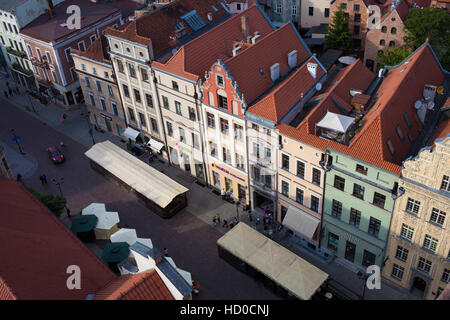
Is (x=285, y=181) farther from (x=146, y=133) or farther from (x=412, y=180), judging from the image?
(x=146, y=133)

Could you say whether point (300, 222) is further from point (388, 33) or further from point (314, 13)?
point (314, 13)

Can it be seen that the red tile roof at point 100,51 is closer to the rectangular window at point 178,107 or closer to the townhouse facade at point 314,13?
the rectangular window at point 178,107

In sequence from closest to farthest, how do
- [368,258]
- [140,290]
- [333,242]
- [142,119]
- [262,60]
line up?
1. [140,290]
2. [368,258]
3. [333,242]
4. [262,60]
5. [142,119]

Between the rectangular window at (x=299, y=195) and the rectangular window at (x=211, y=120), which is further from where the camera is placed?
the rectangular window at (x=211, y=120)

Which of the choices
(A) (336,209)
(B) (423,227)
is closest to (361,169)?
(A) (336,209)

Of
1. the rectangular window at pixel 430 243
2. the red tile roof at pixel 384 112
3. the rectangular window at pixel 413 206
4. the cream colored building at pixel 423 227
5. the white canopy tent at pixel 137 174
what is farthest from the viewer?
the white canopy tent at pixel 137 174

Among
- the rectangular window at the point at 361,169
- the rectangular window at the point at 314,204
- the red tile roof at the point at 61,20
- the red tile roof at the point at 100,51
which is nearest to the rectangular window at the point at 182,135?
the red tile roof at the point at 100,51
